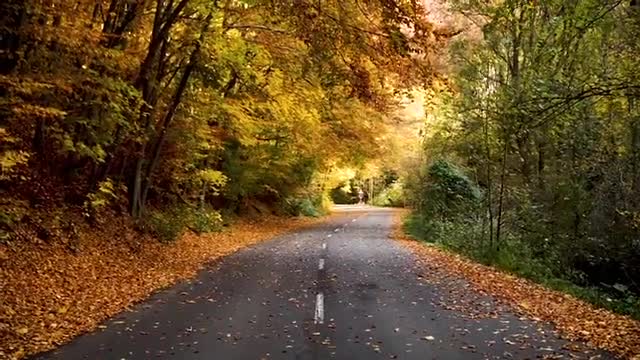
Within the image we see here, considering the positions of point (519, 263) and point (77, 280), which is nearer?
point (77, 280)

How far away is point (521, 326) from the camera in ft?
30.2

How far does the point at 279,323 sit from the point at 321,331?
81 cm

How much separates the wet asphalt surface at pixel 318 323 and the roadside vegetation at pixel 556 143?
308 cm

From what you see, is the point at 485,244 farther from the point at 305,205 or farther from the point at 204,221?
the point at 305,205

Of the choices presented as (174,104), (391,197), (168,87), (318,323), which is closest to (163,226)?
(174,104)

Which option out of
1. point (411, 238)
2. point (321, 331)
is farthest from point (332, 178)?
point (321, 331)

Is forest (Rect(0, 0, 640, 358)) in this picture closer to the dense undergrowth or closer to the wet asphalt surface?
the dense undergrowth

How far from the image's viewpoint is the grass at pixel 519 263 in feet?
41.3

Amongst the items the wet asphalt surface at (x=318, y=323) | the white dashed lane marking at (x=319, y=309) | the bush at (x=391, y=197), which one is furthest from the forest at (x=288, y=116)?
the bush at (x=391, y=197)

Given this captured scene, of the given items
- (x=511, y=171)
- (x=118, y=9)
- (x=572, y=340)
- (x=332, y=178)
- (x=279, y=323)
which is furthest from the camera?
(x=332, y=178)

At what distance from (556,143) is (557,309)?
27.3 feet

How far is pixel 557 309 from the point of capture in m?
10.9

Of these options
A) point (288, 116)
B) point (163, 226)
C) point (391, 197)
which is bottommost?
point (163, 226)

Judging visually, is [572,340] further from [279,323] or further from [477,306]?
[279,323]
